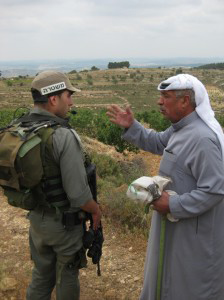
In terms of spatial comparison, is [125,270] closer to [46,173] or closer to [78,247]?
[78,247]

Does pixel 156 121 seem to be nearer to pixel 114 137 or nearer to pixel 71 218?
pixel 114 137

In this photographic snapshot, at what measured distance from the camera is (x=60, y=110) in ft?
7.82

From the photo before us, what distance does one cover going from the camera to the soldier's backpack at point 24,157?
2127mm

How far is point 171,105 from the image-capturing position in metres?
2.12

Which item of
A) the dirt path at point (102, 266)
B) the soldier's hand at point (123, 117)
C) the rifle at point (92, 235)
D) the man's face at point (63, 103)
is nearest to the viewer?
the man's face at point (63, 103)

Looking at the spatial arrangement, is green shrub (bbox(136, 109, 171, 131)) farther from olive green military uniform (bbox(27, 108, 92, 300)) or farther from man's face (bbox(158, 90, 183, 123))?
man's face (bbox(158, 90, 183, 123))

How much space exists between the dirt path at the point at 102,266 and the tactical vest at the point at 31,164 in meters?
1.33

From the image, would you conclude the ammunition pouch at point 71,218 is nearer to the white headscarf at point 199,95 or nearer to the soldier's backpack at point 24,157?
the soldier's backpack at point 24,157

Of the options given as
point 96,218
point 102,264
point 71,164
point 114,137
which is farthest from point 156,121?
point 71,164

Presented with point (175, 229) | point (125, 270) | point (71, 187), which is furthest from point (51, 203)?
point (125, 270)

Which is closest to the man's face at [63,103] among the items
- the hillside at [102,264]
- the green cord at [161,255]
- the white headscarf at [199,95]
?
the white headscarf at [199,95]

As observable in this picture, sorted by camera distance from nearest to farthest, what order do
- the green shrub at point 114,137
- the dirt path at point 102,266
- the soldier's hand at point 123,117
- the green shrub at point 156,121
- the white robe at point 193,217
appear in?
the white robe at point 193,217
the soldier's hand at point 123,117
the dirt path at point 102,266
the green shrub at point 114,137
the green shrub at point 156,121

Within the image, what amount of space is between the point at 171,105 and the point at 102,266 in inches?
91.3

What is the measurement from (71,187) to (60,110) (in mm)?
551
